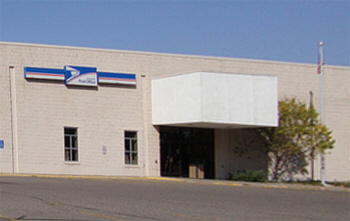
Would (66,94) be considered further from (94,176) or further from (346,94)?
(346,94)

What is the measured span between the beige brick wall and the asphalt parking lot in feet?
25.0

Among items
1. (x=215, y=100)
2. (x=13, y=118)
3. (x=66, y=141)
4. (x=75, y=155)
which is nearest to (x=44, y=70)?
(x=13, y=118)

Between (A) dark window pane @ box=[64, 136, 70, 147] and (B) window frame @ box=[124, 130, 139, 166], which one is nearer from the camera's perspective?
(A) dark window pane @ box=[64, 136, 70, 147]

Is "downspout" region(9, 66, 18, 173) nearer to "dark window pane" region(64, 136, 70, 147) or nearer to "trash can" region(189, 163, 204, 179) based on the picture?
"dark window pane" region(64, 136, 70, 147)

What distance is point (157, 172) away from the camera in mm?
35219

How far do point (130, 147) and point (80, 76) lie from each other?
16.2 feet

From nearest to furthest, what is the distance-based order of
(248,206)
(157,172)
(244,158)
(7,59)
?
(248,206), (7,59), (157,172), (244,158)

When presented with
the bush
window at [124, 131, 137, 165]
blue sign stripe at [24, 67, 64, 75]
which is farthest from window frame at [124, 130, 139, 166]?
the bush

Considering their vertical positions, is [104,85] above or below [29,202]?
above

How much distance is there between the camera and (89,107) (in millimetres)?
33531

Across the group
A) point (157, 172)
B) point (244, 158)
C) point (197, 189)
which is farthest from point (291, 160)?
point (197, 189)

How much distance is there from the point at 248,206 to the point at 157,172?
1385 centimetres

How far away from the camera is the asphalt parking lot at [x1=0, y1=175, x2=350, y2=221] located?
16719 mm

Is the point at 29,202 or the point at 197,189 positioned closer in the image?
the point at 29,202
